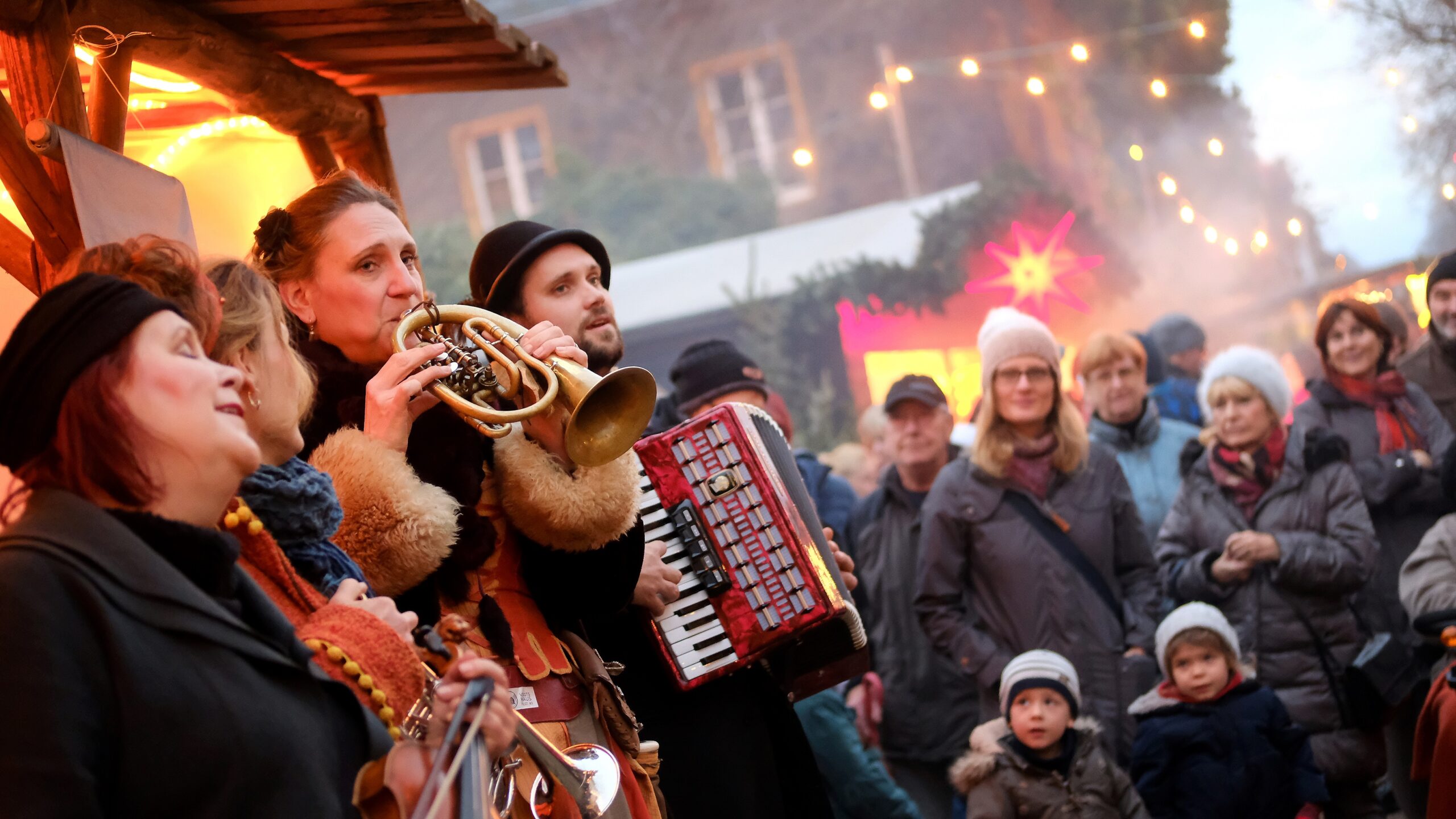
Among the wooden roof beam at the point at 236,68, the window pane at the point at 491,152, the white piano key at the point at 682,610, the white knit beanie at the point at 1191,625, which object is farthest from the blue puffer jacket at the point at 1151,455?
the window pane at the point at 491,152

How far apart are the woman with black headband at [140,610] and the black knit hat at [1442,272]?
5494 millimetres

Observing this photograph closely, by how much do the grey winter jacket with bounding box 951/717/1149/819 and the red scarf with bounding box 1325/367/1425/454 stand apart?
2.23 m

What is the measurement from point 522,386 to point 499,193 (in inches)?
686

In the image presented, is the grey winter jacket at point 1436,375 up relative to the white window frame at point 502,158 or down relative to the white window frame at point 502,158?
down

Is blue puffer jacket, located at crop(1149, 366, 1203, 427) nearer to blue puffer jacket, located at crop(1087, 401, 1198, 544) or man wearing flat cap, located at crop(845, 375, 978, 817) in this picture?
blue puffer jacket, located at crop(1087, 401, 1198, 544)

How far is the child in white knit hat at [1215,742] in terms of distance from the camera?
4.71 metres

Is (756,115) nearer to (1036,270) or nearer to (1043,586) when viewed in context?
(1036,270)

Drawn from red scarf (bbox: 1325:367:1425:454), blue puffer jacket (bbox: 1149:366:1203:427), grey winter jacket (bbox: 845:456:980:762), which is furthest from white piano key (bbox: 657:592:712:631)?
blue puffer jacket (bbox: 1149:366:1203:427)

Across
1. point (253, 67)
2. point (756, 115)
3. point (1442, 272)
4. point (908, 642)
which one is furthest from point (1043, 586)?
point (756, 115)

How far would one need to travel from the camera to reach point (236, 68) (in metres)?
4.18

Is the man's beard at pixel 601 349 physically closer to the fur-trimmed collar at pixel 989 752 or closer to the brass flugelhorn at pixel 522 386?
the brass flugelhorn at pixel 522 386

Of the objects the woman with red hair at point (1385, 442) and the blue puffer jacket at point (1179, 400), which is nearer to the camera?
the woman with red hair at point (1385, 442)

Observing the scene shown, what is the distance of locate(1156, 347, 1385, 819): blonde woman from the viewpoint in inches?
209

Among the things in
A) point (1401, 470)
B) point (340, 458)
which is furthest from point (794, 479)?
point (1401, 470)
